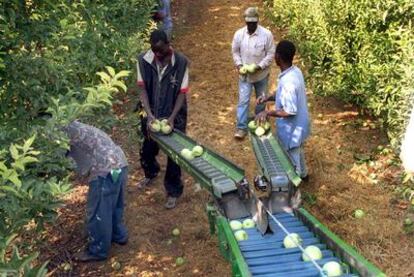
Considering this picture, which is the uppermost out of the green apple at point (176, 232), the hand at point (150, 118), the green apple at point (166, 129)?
the hand at point (150, 118)

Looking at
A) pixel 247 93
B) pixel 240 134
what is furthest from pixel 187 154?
pixel 240 134

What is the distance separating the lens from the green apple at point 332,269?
12.1ft

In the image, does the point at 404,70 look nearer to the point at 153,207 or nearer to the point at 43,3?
the point at 153,207

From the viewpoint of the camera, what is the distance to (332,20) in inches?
316

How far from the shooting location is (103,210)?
5348mm

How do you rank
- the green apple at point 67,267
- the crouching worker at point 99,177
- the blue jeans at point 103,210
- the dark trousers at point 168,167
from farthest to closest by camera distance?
the dark trousers at point 168,167 → the green apple at point 67,267 → the blue jeans at point 103,210 → the crouching worker at point 99,177

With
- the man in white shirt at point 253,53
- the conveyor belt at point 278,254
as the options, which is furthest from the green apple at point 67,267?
the man in white shirt at point 253,53

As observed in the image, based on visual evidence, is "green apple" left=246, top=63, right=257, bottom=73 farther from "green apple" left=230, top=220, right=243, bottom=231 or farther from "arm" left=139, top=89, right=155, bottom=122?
"green apple" left=230, top=220, right=243, bottom=231

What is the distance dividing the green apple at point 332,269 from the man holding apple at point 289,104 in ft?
7.01

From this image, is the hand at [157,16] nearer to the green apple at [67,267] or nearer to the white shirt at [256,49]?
the white shirt at [256,49]

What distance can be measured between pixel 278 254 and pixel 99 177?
6.78 feet

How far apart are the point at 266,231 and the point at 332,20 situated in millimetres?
4733

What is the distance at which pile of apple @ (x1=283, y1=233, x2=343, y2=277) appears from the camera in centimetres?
371

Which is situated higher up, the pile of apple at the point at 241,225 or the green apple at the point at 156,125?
the green apple at the point at 156,125
